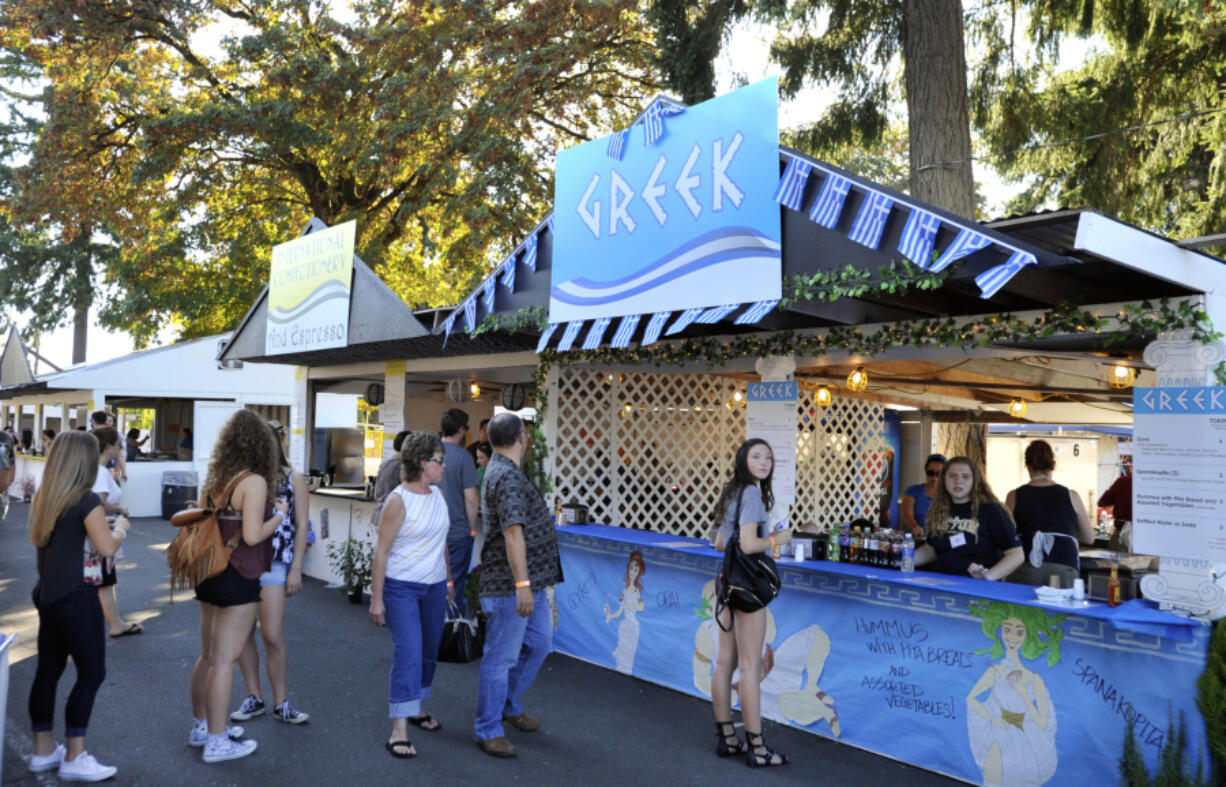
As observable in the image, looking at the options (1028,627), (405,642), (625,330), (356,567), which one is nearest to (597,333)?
(625,330)

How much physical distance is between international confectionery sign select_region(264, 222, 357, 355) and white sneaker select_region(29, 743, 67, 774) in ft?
15.0

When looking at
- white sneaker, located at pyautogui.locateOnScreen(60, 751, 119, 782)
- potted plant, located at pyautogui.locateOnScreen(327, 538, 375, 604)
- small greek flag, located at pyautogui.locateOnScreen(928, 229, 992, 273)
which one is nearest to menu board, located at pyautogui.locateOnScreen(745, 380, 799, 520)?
small greek flag, located at pyautogui.locateOnScreen(928, 229, 992, 273)

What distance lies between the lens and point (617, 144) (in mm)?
5961

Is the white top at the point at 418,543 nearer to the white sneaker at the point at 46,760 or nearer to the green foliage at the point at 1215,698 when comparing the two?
the white sneaker at the point at 46,760

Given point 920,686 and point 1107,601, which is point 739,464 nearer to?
point 920,686

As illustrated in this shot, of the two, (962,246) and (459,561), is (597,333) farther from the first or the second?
(962,246)

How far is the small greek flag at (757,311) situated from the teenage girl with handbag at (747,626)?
70 cm

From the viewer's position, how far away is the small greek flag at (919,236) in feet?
13.5

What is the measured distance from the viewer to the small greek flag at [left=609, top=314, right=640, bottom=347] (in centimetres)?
564

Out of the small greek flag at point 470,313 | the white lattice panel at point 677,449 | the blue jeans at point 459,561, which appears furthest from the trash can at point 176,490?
the blue jeans at point 459,561

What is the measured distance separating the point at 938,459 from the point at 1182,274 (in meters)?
4.41

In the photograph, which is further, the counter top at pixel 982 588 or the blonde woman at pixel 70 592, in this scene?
the blonde woman at pixel 70 592

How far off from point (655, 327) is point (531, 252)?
5.53 ft

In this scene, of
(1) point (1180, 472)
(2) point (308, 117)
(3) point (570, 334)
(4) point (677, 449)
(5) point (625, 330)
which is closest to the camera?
(1) point (1180, 472)
